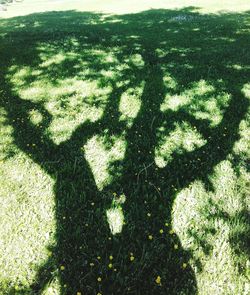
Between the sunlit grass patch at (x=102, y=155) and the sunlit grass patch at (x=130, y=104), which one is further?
the sunlit grass patch at (x=130, y=104)

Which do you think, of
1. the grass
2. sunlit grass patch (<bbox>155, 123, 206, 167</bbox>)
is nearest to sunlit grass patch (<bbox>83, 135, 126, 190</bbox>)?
the grass

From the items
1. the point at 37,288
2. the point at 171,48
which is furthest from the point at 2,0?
the point at 37,288

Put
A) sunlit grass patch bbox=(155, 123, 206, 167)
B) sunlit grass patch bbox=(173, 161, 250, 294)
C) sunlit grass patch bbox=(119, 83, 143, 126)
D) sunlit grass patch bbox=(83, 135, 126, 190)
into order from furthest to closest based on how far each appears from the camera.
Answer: sunlit grass patch bbox=(119, 83, 143, 126) < sunlit grass patch bbox=(155, 123, 206, 167) < sunlit grass patch bbox=(83, 135, 126, 190) < sunlit grass patch bbox=(173, 161, 250, 294)

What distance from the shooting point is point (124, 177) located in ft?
15.7

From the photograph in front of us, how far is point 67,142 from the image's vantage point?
5547 millimetres

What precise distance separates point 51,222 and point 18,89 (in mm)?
4874

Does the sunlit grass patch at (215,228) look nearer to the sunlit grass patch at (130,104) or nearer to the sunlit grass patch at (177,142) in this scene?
the sunlit grass patch at (177,142)

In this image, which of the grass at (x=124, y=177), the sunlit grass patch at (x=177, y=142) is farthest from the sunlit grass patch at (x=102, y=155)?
the sunlit grass patch at (x=177, y=142)

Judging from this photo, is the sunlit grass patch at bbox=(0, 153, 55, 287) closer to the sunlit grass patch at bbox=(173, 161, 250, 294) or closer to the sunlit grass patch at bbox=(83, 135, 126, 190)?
the sunlit grass patch at bbox=(83, 135, 126, 190)

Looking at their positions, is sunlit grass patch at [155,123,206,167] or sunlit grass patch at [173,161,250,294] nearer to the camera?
sunlit grass patch at [173,161,250,294]

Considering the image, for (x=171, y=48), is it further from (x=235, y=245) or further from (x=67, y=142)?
(x=235, y=245)

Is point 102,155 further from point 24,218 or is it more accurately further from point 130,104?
point 130,104

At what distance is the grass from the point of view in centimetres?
344

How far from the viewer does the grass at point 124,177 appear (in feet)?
11.3
